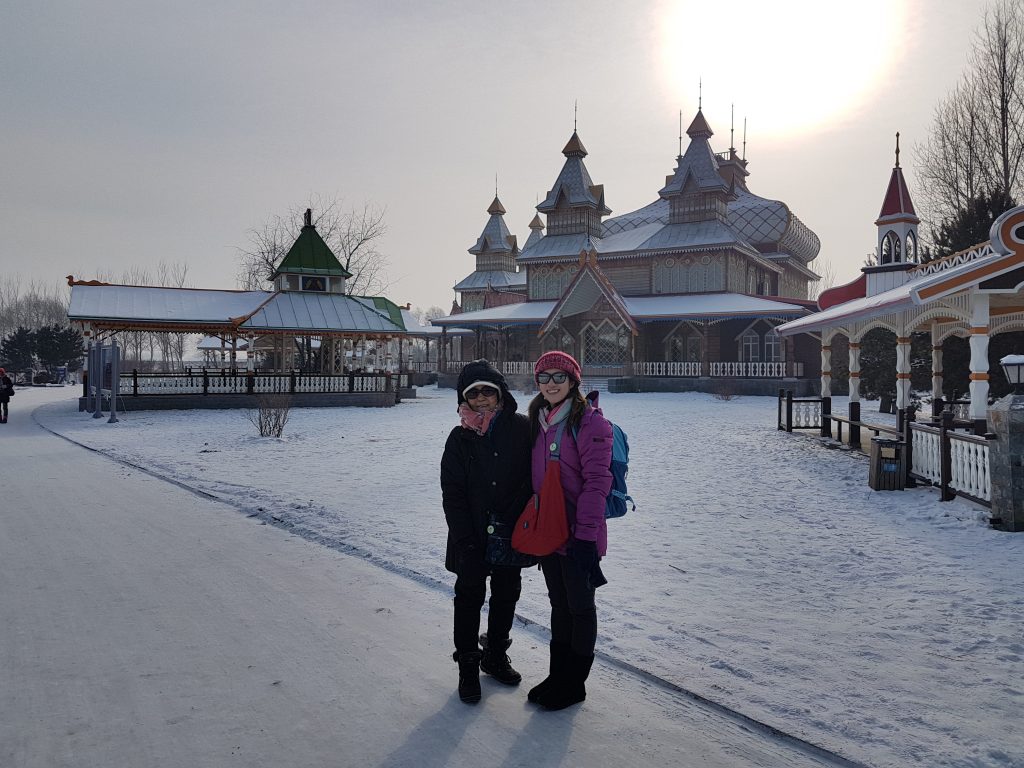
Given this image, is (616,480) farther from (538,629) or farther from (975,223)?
(975,223)

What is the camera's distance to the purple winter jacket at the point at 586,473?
337cm

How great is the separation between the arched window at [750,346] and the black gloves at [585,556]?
3123cm

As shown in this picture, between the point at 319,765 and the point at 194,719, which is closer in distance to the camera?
the point at 319,765

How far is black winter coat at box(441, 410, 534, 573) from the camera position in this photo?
3.57 m

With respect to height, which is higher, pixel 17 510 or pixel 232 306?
pixel 232 306

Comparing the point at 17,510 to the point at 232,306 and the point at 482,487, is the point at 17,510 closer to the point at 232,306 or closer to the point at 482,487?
the point at 482,487

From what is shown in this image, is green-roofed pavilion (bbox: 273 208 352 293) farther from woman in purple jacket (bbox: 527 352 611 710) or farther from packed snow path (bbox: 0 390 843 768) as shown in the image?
woman in purple jacket (bbox: 527 352 611 710)

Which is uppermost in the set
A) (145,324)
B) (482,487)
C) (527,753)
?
(145,324)

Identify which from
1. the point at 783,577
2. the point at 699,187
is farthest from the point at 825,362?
the point at 699,187

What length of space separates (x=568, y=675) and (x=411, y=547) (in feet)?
10.3

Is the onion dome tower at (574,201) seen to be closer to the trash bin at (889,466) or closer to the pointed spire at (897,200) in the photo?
the pointed spire at (897,200)

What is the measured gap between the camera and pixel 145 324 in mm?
25484

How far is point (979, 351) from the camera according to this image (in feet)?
34.8

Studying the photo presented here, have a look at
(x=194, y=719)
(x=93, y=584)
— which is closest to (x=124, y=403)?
(x=93, y=584)
